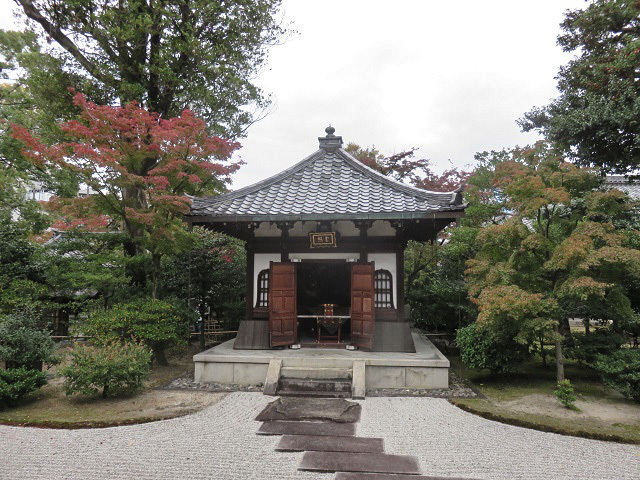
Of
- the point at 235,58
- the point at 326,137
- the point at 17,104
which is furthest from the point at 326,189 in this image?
the point at 17,104

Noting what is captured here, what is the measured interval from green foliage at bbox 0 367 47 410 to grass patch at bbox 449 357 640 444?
25.5ft

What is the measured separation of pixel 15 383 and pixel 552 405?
966 centimetres

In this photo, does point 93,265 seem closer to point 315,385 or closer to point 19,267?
point 19,267

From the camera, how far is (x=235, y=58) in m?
12.4

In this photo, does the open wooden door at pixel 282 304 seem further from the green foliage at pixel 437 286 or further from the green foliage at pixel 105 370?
the green foliage at pixel 437 286

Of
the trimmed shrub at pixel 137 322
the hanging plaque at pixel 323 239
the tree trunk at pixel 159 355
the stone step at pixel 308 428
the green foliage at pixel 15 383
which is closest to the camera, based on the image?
the stone step at pixel 308 428

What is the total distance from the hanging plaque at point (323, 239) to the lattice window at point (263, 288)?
148 cm

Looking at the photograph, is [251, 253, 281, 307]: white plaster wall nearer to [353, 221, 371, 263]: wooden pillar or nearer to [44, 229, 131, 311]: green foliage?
[353, 221, 371, 263]: wooden pillar

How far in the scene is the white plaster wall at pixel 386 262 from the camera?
988 centimetres

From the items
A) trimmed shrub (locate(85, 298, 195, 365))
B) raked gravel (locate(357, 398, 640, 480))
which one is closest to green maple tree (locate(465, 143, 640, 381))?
raked gravel (locate(357, 398, 640, 480))

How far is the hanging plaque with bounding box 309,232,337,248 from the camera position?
970 centimetres

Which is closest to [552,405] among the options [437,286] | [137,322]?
[437,286]

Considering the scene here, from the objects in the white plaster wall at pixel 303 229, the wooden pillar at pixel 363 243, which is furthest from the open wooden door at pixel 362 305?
the white plaster wall at pixel 303 229

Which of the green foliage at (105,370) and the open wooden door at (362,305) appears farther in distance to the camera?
the open wooden door at (362,305)
